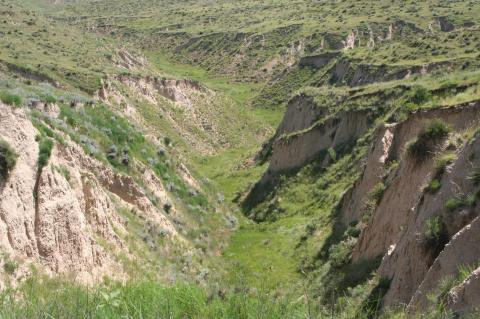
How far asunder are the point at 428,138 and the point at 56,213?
1245cm

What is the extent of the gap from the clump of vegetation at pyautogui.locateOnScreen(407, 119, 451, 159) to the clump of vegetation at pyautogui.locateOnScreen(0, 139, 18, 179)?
12.9 meters

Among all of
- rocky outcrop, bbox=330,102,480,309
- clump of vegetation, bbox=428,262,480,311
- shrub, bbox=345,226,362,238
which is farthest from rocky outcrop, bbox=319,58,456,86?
clump of vegetation, bbox=428,262,480,311

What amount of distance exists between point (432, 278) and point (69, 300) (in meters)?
6.94

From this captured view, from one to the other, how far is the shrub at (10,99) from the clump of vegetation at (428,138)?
1376 centimetres

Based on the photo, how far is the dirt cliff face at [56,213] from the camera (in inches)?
625

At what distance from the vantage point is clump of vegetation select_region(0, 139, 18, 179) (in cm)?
1616

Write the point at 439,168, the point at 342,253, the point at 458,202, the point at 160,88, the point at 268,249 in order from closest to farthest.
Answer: the point at 458,202
the point at 439,168
the point at 342,253
the point at 268,249
the point at 160,88

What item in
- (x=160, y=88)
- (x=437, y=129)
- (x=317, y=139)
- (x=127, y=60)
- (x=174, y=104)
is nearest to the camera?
(x=437, y=129)

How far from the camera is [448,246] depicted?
1037cm

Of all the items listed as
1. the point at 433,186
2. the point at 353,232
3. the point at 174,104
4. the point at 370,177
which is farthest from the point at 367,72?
the point at 433,186

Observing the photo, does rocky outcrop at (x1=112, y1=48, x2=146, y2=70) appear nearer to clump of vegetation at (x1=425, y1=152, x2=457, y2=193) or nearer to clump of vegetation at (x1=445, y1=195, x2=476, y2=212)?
clump of vegetation at (x1=425, y1=152, x2=457, y2=193)

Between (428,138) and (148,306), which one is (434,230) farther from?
(148,306)

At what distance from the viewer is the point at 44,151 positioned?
18.5m

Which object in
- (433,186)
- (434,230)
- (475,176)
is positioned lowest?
(434,230)
